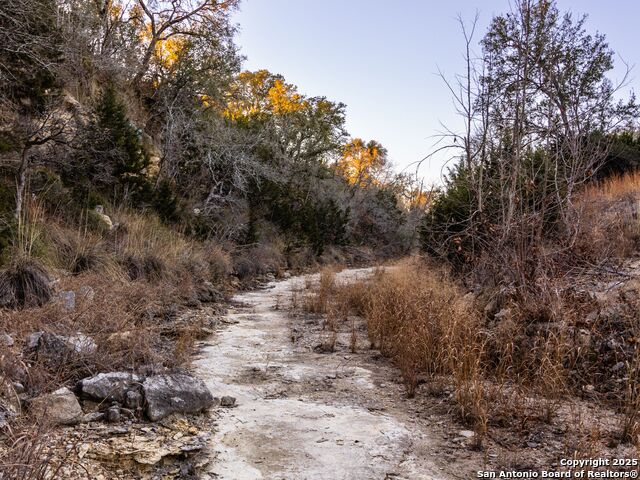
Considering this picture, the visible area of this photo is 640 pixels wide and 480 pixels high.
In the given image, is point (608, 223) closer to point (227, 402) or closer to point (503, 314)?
A: point (503, 314)

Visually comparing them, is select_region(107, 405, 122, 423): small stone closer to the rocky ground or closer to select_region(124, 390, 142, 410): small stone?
the rocky ground

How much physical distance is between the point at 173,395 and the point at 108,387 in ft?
1.45

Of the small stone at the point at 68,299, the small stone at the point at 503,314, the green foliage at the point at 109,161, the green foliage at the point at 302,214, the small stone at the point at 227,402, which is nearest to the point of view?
the small stone at the point at 227,402

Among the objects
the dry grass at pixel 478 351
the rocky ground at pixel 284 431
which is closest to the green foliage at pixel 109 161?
A: the dry grass at pixel 478 351

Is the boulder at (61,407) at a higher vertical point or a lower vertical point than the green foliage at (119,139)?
lower

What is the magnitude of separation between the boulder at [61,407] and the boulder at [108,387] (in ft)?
0.46

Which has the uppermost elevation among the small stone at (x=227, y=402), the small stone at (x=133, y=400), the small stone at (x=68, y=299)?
the small stone at (x=68, y=299)

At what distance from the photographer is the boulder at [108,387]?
2.96 m

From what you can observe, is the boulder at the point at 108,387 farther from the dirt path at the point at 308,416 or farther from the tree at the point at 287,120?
the tree at the point at 287,120

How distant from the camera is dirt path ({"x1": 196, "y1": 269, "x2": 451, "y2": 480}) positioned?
101 inches

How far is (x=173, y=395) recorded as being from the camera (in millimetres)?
3125

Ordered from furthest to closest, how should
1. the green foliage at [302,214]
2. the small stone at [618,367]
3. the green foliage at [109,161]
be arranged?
the green foliage at [302,214]
the green foliage at [109,161]
the small stone at [618,367]

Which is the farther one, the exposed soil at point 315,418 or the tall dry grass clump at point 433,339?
the tall dry grass clump at point 433,339

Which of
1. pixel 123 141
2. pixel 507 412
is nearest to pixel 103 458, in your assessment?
pixel 507 412
